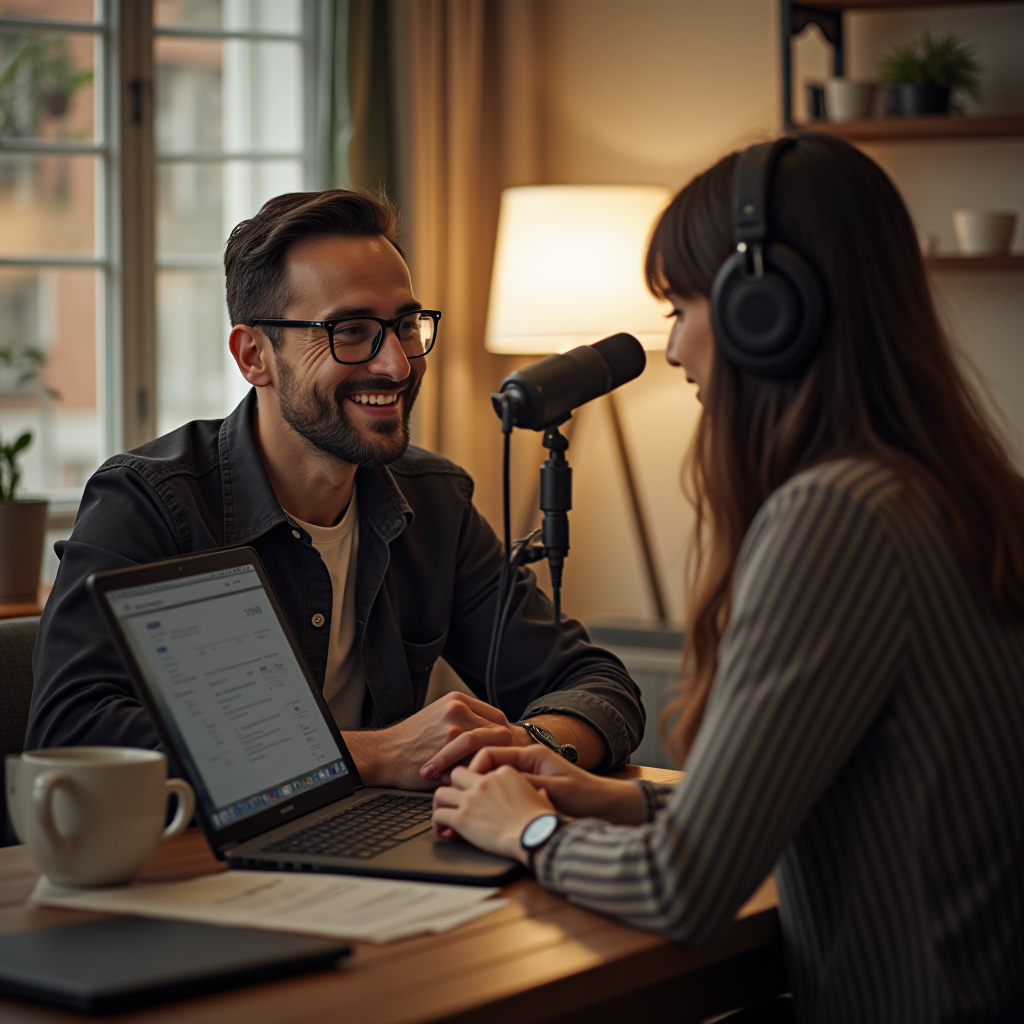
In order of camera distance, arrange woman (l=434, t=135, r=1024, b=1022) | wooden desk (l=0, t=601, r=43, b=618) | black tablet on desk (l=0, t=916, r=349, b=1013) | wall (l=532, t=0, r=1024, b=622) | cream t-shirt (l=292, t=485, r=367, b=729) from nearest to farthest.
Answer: black tablet on desk (l=0, t=916, r=349, b=1013) < woman (l=434, t=135, r=1024, b=1022) < cream t-shirt (l=292, t=485, r=367, b=729) < wooden desk (l=0, t=601, r=43, b=618) < wall (l=532, t=0, r=1024, b=622)

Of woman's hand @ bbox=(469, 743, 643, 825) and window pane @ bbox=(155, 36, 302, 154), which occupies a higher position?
window pane @ bbox=(155, 36, 302, 154)

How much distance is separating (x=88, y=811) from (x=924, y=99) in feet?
8.37

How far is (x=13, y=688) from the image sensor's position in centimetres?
153

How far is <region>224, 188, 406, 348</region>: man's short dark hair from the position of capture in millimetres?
1752

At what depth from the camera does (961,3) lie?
118 inches

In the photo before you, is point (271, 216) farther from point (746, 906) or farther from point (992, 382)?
point (992, 382)

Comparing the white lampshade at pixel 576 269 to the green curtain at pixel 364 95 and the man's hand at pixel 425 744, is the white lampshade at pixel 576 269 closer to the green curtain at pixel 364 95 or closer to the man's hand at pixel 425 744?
the green curtain at pixel 364 95

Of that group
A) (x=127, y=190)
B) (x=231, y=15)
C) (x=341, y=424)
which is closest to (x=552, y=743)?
(x=341, y=424)

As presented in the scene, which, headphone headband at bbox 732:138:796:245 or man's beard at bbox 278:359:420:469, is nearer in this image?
headphone headband at bbox 732:138:796:245

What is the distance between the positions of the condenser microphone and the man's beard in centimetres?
49

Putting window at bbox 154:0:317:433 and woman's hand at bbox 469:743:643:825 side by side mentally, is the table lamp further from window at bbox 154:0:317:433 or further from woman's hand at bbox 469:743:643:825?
woman's hand at bbox 469:743:643:825

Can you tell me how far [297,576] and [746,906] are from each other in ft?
2.63

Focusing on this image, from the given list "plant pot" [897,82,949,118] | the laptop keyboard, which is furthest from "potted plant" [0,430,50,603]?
"plant pot" [897,82,949,118]

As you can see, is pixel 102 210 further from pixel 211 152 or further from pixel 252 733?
pixel 252 733
